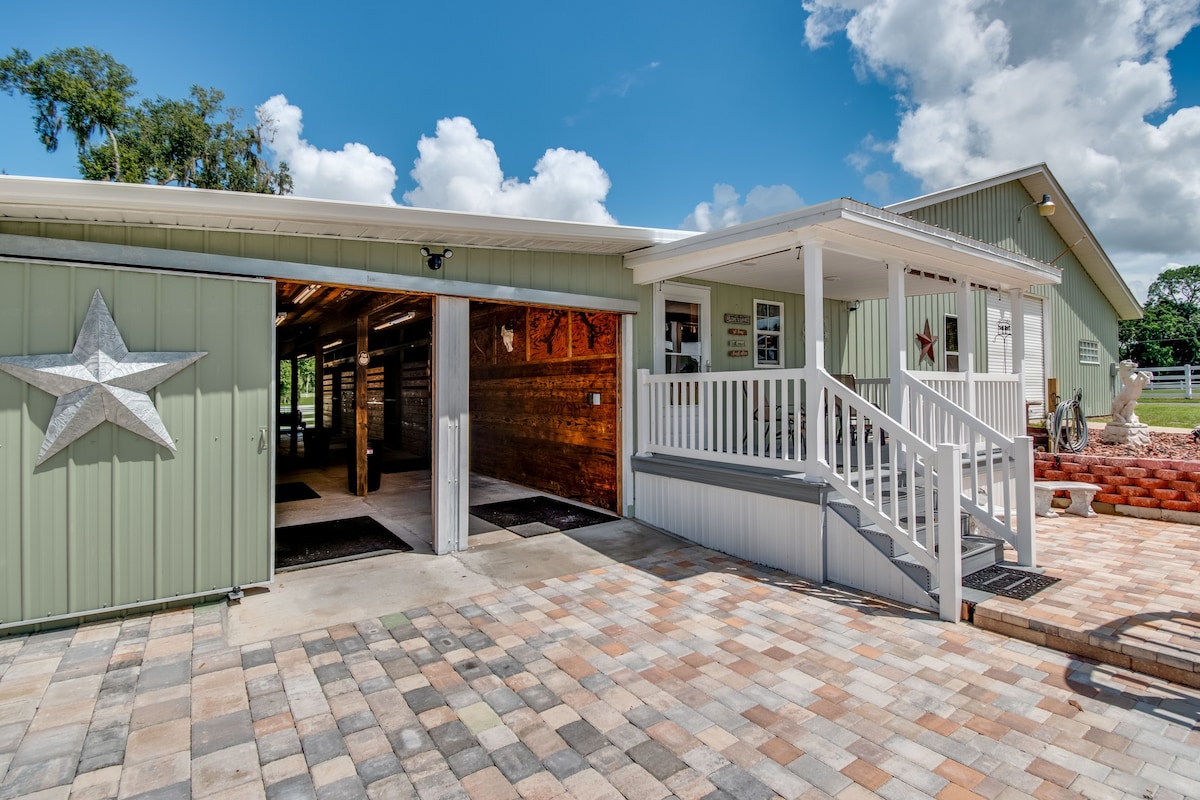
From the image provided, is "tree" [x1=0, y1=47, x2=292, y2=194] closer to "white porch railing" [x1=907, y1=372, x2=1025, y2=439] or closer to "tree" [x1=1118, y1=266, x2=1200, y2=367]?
"white porch railing" [x1=907, y1=372, x2=1025, y2=439]

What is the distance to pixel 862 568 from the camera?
413 centimetres

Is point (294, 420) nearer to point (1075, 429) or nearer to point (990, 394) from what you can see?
point (990, 394)

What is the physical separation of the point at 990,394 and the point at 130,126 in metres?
27.5

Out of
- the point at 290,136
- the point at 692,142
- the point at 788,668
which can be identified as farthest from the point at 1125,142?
the point at 290,136

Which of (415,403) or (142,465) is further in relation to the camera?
(415,403)

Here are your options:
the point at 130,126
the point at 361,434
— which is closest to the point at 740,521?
the point at 361,434

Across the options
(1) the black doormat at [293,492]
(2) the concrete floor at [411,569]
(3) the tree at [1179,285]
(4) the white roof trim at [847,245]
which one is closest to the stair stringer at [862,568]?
(2) the concrete floor at [411,569]

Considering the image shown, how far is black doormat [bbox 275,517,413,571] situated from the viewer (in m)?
4.73

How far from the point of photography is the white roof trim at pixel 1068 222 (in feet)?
30.7

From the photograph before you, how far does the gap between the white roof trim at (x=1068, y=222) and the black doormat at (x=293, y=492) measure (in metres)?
9.06

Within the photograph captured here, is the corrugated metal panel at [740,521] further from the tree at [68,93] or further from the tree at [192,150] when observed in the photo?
the tree at [68,93]

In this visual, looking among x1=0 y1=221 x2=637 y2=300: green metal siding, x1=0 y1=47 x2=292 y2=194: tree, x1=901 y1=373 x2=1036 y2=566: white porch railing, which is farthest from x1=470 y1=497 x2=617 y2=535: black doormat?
x1=0 y1=47 x2=292 y2=194: tree

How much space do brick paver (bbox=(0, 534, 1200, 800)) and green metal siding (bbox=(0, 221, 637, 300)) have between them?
232cm

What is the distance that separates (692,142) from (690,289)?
1054cm
